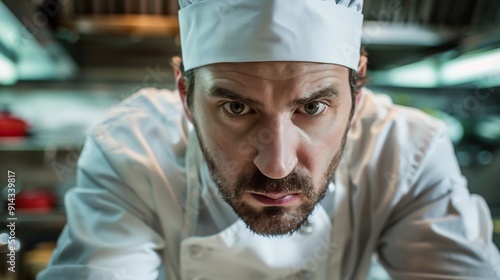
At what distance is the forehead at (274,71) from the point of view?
492 mm

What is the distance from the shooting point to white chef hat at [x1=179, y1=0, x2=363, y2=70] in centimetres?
50

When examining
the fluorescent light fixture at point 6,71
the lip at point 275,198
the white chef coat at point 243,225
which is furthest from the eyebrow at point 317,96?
the fluorescent light fixture at point 6,71

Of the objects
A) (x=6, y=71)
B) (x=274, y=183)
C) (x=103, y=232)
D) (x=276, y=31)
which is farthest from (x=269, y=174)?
(x=6, y=71)

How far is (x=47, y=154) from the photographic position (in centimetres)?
120

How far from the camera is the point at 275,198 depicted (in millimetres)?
529

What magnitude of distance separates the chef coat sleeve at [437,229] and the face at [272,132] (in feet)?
0.70

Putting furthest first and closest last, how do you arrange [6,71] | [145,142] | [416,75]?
1. [416,75]
2. [6,71]
3. [145,142]

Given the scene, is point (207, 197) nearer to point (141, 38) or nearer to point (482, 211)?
point (482, 211)

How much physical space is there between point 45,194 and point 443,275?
84 cm

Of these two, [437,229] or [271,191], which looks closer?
[271,191]

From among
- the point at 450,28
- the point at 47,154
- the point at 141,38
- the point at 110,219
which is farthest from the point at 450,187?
the point at 141,38

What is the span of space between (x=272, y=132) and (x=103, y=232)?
0.32 m

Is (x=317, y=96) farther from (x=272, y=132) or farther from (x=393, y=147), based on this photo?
(x=393, y=147)

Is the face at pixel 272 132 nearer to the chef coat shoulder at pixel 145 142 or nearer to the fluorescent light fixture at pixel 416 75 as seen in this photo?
the chef coat shoulder at pixel 145 142
